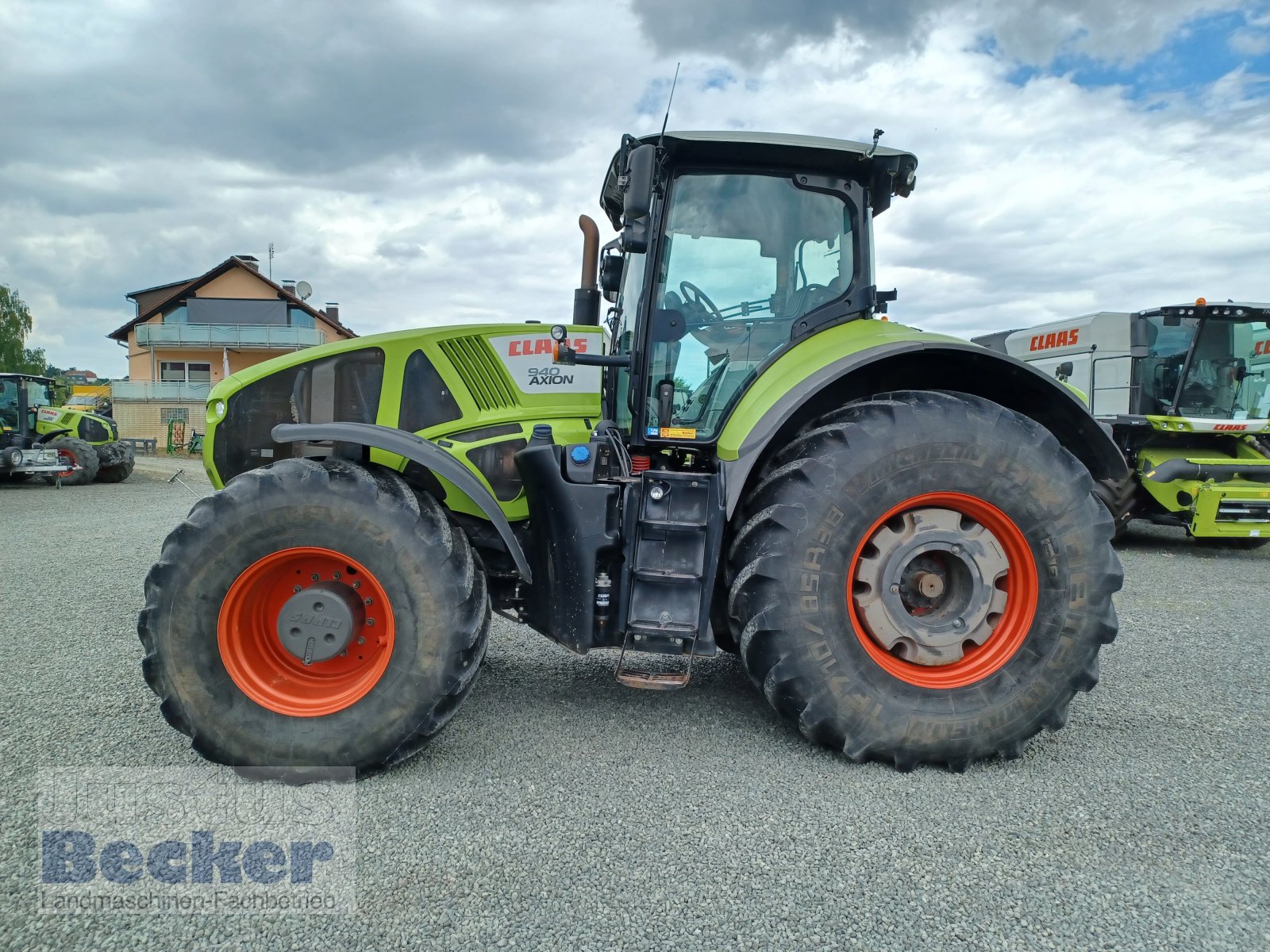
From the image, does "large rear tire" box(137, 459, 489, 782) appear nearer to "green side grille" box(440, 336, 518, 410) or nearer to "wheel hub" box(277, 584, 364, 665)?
"wheel hub" box(277, 584, 364, 665)

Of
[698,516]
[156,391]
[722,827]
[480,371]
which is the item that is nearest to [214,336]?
[156,391]

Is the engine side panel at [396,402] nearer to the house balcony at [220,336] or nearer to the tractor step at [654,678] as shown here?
the tractor step at [654,678]

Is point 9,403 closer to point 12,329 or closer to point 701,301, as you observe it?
point 701,301

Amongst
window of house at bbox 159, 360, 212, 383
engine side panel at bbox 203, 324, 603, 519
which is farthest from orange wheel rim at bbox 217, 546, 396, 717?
window of house at bbox 159, 360, 212, 383

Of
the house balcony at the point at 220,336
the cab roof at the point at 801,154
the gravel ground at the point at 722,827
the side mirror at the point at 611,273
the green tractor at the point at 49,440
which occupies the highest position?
the house balcony at the point at 220,336

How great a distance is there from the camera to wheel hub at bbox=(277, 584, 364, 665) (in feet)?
9.21

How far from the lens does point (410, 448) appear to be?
114 inches

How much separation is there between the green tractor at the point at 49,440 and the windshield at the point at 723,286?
1570 cm

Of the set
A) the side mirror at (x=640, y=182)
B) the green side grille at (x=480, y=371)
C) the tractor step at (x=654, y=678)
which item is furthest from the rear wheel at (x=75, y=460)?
the side mirror at (x=640, y=182)

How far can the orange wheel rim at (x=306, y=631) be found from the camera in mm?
2777

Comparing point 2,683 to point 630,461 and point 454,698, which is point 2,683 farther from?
point 630,461

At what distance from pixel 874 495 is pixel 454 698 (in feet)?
Answer: 5.54

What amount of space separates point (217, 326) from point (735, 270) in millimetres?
38500

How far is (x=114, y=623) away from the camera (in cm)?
488
